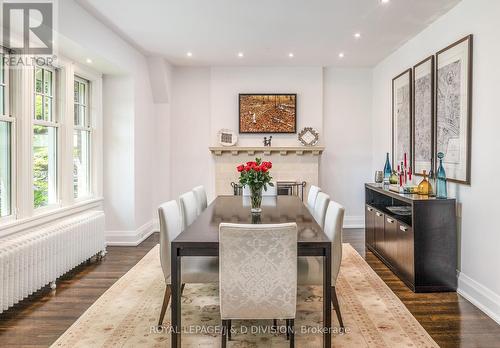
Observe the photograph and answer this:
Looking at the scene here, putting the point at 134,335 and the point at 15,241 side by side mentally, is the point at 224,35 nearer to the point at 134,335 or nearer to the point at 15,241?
the point at 15,241

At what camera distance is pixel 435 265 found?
3.38m

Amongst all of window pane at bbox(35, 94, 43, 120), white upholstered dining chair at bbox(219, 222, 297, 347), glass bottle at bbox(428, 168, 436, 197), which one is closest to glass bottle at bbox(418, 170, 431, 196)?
glass bottle at bbox(428, 168, 436, 197)

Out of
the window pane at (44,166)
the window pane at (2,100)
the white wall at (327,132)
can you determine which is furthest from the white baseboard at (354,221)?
the window pane at (2,100)

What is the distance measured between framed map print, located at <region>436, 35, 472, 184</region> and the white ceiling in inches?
21.3

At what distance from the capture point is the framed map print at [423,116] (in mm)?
4023

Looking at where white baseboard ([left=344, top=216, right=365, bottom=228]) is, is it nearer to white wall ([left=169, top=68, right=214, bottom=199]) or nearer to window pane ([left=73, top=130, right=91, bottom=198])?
white wall ([left=169, top=68, right=214, bottom=199])

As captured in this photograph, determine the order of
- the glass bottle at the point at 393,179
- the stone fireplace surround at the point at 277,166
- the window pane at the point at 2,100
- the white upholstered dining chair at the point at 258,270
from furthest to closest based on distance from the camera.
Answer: the stone fireplace surround at the point at 277,166 → the glass bottle at the point at 393,179 → the window pane at the point at 2,100 → the white upholstered dining chair at the point at 258,270

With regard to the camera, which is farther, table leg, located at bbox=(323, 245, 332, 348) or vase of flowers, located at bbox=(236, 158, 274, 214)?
vase of flowers, located at bbox=(236, 158, 274, 214)

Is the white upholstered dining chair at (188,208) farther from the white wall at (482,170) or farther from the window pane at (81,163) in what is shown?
the white wall at (482,170)

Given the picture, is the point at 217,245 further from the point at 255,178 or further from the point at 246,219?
the point at 255,178

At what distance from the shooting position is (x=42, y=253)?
327 centimetres

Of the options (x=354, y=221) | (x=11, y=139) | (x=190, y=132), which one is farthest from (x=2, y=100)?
(x=354, y=221)

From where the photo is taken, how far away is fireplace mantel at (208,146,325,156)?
6.05 metres

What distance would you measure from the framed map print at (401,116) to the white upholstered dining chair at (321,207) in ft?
6.09
